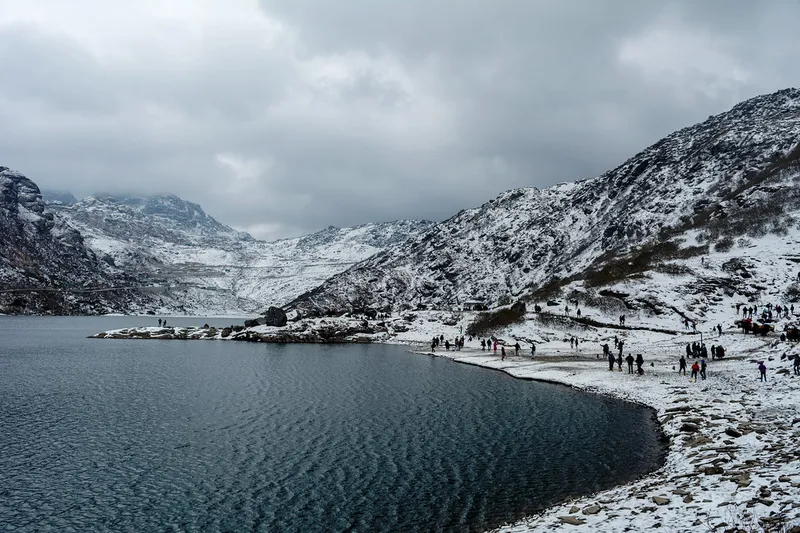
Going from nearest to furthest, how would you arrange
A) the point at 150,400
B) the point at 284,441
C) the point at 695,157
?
the point at 284,441 → the point at 150,400 → the point at 695,157

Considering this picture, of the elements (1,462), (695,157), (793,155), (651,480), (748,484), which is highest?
(695,157)

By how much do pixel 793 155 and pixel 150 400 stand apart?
18679 centimetres

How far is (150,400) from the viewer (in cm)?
4353

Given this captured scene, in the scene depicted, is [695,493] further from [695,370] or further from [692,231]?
[692,231]

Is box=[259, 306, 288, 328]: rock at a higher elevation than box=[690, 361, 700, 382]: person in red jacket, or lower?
higher

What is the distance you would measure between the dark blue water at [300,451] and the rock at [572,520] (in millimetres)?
2531

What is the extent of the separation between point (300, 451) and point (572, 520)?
56.1ft

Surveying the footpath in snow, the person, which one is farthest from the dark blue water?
the person

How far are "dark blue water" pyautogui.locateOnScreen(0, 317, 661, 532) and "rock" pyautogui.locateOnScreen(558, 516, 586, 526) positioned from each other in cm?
253

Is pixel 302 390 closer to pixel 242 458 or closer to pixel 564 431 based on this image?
Answer: pixel 242 458

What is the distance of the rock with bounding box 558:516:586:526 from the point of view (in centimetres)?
1719

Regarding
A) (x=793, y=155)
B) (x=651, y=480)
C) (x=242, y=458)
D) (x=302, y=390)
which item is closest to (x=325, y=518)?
(x=242, y=458)

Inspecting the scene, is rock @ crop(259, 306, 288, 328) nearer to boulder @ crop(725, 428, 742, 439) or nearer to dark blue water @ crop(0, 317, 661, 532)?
dark blue water @ crop(0, 317, 661, 532)

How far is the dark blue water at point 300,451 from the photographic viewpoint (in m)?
20.8
